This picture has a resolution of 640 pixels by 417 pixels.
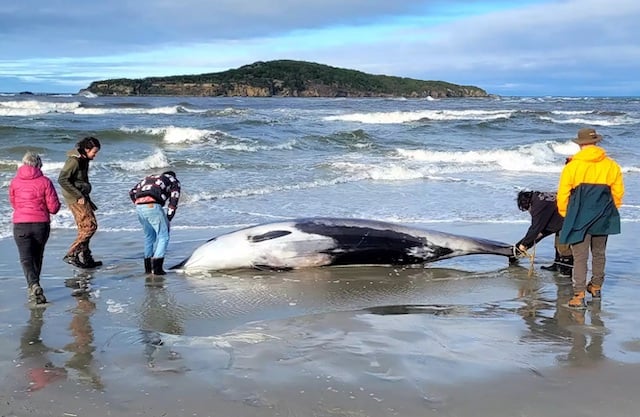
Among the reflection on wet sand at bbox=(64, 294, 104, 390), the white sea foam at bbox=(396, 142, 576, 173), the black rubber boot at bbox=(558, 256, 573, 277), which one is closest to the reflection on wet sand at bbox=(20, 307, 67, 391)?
the reflection on wet sand at bbox=(64, 294, 104, 390)

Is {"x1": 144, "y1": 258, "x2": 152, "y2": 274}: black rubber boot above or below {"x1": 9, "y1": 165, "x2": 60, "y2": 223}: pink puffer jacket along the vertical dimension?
below

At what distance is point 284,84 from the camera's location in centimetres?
13750

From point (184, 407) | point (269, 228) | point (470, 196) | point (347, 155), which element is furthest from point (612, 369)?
point (347, 155)

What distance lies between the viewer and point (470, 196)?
16219mm

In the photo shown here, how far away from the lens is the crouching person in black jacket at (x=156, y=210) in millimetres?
8680

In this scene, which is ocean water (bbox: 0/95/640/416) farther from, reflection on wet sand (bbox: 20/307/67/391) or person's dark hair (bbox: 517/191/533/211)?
person's dark hair (bbox: 517/191/533/211)

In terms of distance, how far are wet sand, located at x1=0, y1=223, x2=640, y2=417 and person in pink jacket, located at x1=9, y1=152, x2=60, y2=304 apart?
1.12 ft

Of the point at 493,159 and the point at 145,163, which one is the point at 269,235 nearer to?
the point at 145,163

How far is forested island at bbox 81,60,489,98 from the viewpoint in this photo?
130m

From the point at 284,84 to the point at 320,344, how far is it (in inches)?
5288

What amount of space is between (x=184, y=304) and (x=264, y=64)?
151112 millimetres

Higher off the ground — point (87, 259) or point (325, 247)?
point (325, 247)

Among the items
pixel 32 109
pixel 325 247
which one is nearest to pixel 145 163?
pixel 325 247

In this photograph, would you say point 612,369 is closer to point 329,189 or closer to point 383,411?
point 383,411
